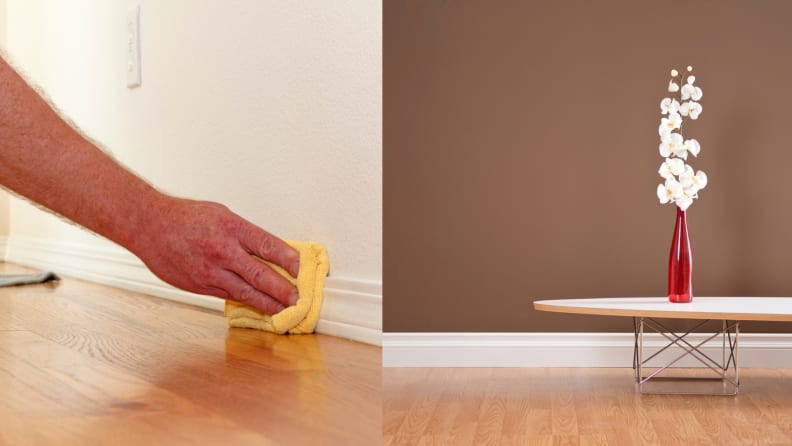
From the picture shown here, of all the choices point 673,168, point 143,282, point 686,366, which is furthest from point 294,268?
point 686,366

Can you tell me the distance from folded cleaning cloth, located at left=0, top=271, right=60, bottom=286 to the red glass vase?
1.80m

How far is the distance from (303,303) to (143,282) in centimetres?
80

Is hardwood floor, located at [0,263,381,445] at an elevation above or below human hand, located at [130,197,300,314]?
below

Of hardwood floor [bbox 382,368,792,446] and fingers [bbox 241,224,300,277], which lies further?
hardwood floor [bbox 382,368,792,446]

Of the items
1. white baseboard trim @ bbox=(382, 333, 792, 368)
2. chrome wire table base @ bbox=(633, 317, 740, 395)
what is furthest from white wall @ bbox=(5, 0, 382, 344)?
chrome wire table base @ bbox=(633, 317, 740, 395)

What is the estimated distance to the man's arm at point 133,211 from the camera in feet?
3.59

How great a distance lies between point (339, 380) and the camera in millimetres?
1173

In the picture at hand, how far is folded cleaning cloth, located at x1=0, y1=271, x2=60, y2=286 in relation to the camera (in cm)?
238

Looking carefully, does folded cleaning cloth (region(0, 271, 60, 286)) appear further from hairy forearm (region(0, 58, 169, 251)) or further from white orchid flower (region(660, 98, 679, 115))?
white orchid flower (region(660, 98, 679, 115))

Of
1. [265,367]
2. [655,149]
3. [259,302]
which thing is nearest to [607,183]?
[655,149]

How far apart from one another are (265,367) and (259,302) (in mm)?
324

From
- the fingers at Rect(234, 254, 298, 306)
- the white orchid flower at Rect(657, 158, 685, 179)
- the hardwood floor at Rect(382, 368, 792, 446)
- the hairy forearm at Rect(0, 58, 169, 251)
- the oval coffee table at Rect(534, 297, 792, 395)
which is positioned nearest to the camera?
the hairy forearm at Rect(0, 58, 169, 251)

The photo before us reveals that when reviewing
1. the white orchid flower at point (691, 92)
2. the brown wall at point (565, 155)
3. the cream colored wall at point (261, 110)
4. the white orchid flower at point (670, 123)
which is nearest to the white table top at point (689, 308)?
the brown wall at point (565, 155)

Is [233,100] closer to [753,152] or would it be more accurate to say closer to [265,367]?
[265,367]
